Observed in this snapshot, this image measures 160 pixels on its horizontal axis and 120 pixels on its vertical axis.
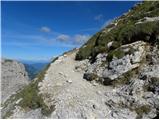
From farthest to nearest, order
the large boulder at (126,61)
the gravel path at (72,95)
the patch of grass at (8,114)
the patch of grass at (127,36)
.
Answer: the patch of grass at (127,36)
the large boulder at (126,61)
the patch of grass at (8,114)
the gravel path at (72,95)

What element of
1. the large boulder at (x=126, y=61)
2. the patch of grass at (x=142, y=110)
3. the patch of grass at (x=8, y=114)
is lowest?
the patch of grass at (x=8, y=114)

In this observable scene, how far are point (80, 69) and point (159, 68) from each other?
12.7 m

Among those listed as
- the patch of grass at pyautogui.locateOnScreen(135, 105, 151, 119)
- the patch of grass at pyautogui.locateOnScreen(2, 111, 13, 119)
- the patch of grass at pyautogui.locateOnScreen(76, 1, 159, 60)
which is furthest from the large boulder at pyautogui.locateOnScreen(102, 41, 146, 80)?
the patch of grass at pyautogui.locateOnScreen(2, 111, 13, 119)

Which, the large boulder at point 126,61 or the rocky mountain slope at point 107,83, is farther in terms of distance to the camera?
the large boulder at point 126,61

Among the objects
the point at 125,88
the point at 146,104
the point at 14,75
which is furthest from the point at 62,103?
the point at 14,75

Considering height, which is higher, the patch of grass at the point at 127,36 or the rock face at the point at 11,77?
the patch of grass at the point at 127,36

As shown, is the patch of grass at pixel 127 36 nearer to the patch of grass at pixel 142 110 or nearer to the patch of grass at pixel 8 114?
the patch of grass at pixel 142 110

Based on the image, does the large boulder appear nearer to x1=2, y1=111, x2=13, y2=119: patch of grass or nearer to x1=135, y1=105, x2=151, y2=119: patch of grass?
x1=135, y1=105, x2=151, y2=119: patch of grass

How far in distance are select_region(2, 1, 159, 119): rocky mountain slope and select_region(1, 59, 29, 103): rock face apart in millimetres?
31835

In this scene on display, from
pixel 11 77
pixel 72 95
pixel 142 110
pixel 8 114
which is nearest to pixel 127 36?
pixel 72 95

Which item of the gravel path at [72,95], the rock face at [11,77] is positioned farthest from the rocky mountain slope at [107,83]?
the rock face at [11,77]

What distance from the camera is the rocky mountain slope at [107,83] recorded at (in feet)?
87.6

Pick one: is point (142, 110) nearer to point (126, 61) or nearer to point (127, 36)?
point (126, 61)

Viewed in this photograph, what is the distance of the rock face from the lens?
69.5 meters
